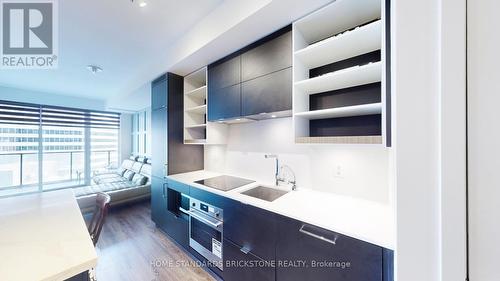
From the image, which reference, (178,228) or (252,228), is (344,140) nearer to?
(252,228)

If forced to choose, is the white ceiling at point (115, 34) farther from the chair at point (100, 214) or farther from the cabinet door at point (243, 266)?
the cabinet door at point (243, 266)

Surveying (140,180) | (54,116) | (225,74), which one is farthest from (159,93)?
(54,116)

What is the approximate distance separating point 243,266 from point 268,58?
70.4 inches

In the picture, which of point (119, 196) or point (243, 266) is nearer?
point (243, 266)

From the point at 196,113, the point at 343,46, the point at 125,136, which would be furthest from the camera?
the point at 125,136

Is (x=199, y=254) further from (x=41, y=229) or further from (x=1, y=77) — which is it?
(x=1, y=77)

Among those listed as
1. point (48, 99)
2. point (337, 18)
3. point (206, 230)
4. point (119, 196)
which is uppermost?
point (48, 99)

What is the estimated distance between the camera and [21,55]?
2270 millimetres

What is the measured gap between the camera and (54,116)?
4625 millimetres

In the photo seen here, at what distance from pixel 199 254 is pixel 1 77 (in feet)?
16.5

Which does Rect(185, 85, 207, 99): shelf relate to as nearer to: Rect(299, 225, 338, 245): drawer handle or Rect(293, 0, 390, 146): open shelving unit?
Rect(293, 0, 390, 146): open shelving unit

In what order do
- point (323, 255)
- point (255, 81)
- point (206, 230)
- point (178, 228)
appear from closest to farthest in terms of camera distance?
point (323, 255) → point (255, 81) → point (206, 230) → point (178, 228)

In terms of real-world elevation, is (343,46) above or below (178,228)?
above
